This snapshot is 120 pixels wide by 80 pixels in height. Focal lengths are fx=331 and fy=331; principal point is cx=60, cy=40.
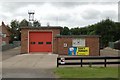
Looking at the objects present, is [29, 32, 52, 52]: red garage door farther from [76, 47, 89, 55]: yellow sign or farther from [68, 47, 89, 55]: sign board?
[76, 47, 89, 55]: yellow sign

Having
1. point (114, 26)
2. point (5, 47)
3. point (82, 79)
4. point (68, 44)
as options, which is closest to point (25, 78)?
point (82, 79)

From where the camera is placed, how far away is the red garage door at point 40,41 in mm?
44281

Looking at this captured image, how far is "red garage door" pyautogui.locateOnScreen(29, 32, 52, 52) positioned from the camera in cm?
4428

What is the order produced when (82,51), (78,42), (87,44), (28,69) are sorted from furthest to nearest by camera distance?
1. (87,44)
2. (78,42)
3. (82,51)
4. (28,69)

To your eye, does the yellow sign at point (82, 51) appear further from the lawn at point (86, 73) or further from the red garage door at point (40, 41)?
the lawn at point (86, 73)

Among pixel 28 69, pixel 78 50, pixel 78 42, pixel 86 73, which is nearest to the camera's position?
pixel 86 73

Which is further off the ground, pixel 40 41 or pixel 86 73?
pixel 40 41

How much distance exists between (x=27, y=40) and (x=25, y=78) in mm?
28796

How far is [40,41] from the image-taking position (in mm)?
44562

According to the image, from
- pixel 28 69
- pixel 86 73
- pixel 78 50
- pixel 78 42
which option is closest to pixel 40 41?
pixel 78 42

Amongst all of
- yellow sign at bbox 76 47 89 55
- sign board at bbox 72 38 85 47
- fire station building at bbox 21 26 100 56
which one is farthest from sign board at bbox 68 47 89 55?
fire station building at bbox 21 26 100 56

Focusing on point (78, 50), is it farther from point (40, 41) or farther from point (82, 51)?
point (40, 41)

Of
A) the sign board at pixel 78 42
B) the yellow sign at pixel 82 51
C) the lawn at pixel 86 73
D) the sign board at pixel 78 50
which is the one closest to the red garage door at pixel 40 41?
the sign board at pixel 78 42

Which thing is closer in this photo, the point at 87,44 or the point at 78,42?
the point at 78,42
